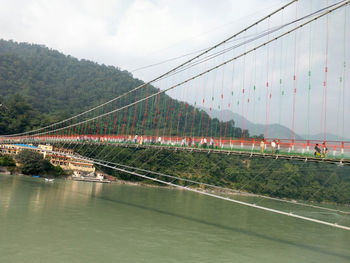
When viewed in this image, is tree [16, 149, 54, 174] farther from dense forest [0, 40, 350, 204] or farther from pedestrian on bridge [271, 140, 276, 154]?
pedestrian on bridge [271, 140, 276, 154]

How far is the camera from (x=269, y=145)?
12.8 m

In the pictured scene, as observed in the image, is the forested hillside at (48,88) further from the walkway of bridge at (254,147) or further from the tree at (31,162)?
the walkway of bridge at (254,147)

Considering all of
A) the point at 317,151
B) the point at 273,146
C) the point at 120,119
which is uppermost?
the point at 120,119

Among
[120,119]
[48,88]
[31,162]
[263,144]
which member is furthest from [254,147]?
[48,88]

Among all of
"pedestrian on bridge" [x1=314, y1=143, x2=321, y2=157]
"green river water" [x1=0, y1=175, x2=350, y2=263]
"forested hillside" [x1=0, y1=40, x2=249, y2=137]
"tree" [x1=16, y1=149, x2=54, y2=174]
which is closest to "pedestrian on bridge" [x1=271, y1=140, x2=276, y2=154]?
"pedestrian on bridge" [x1=314, y1=143, x2=321, y2=157]

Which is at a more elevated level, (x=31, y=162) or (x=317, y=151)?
(x=317, y=151)

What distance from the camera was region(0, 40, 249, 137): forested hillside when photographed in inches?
2303

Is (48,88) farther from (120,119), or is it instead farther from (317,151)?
(317,151)

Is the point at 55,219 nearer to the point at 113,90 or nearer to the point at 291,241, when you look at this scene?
the point at 291,241

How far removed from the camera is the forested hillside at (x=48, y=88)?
5850 centimetres

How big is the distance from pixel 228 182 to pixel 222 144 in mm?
32265

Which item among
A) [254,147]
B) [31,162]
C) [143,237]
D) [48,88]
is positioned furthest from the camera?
[48,88]

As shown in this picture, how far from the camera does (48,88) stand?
9088 cm

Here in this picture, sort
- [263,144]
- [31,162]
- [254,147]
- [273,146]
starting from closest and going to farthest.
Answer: [273,146] → [263,144] → [254,147] → [31,162]
